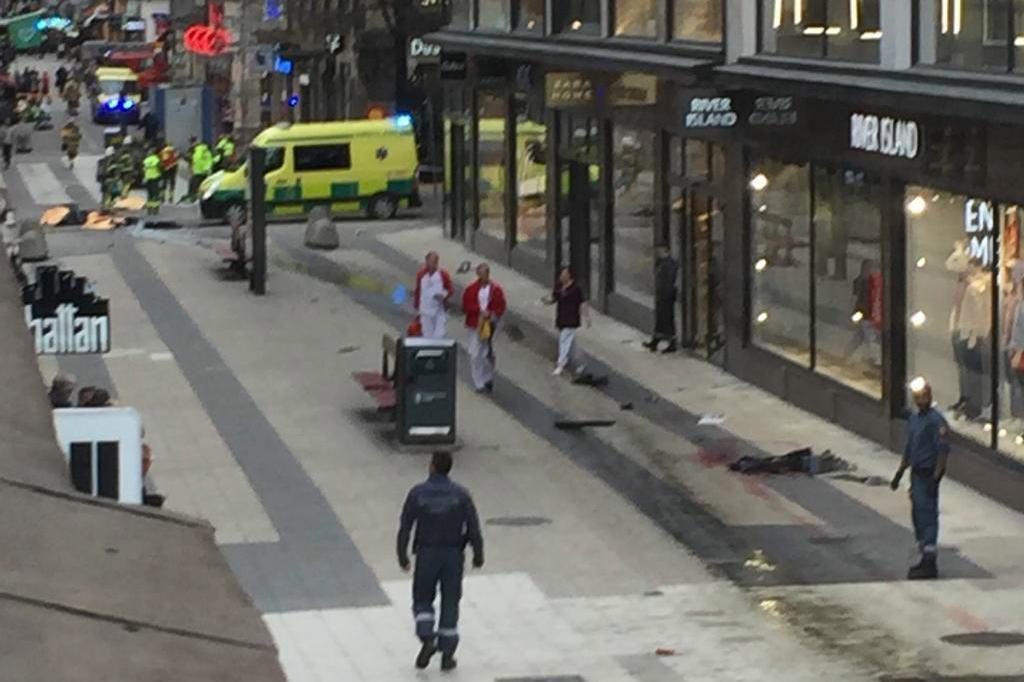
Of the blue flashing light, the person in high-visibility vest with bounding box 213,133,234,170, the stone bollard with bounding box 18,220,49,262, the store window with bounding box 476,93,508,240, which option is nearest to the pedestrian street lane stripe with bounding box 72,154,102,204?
the person in high-visibility vest with bounding box 213,133,234,170

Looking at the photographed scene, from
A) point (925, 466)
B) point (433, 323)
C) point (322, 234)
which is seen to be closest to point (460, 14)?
point (322, 234)

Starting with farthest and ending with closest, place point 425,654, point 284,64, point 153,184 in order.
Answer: point 284,64 → point 153,184 → point 425,654

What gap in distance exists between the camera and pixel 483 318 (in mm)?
27656

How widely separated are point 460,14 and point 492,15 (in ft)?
10.4

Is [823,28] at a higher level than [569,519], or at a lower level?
higher

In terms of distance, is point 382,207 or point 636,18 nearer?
point 636,18

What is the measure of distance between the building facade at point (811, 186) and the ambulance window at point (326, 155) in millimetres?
13365

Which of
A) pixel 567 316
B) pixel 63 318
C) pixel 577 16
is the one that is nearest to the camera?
pixel 63 318

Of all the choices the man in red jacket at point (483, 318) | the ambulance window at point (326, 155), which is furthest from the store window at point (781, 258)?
the ambulance window at point (326, 155)

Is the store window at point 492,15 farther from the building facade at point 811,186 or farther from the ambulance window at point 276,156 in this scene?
the ambulance window at point 276,156

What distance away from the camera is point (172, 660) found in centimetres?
447

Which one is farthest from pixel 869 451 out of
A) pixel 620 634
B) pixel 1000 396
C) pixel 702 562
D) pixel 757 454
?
pixel 620 634

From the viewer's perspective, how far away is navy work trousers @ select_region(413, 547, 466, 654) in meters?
15.3

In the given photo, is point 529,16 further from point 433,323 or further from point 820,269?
point 820,269
